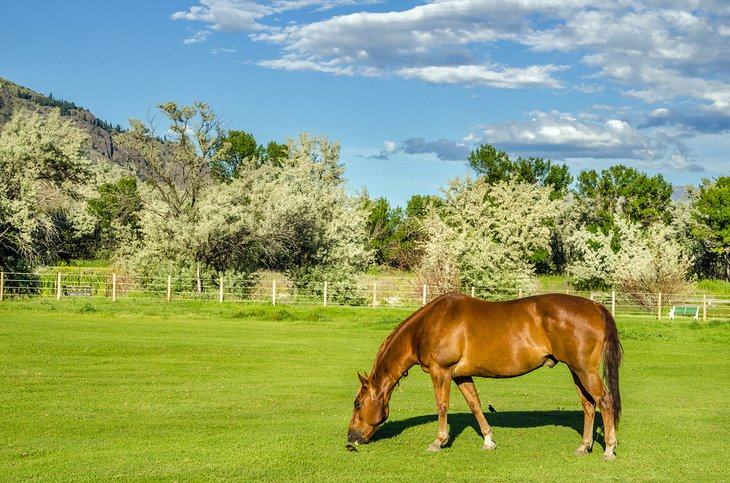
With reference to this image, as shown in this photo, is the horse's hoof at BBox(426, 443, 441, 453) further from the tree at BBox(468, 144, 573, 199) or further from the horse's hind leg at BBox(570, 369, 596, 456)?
the tree at BBox(468, 144, 573, 199)

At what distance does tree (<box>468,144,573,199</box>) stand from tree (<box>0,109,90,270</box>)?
36.8 meters

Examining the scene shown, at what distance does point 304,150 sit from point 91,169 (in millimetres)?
15924

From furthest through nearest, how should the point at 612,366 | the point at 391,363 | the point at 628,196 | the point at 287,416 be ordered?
the point at 628,196 < the point at 287,416 < the point at 391,363 < the point at 612,366

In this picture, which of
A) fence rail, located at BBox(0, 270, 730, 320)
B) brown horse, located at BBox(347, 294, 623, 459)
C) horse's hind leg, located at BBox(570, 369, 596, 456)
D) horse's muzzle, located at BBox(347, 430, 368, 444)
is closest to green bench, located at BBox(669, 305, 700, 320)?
fence rail, located at BBox(0, 270, 730, 320)

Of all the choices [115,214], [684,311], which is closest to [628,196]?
[684,311]

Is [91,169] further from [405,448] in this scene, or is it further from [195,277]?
[405,448]

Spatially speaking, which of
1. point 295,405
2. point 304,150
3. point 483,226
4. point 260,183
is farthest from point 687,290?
point 295,405

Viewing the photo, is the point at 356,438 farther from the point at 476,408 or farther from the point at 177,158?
the point at 177,158

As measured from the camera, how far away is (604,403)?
8.51 meters

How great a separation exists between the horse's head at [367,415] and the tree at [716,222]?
5531cm

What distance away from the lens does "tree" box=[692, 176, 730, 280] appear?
190 ft

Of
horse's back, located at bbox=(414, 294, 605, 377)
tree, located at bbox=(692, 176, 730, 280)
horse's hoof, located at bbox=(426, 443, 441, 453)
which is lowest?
horse's hoof, located at bbox=(426, 443, 441, 453)

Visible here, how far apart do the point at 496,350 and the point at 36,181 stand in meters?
38.7

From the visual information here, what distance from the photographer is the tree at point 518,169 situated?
71.5m
